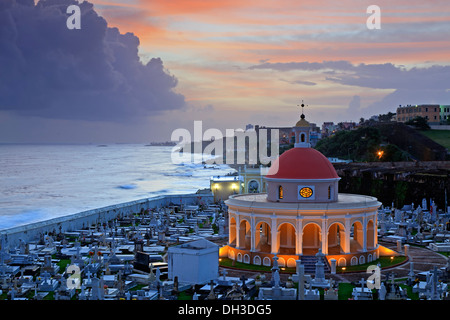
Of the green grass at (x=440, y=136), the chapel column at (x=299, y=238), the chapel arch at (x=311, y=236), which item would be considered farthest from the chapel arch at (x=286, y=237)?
the green grass at (x=440, y=136)

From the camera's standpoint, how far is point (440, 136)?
95.9 m

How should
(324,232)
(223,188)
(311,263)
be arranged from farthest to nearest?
(223,188) → (324,232) → (311,263)

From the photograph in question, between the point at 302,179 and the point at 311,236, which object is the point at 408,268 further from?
the point at 302,179

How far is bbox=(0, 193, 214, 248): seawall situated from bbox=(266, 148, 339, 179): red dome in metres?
16.0

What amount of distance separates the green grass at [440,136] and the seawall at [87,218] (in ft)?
162

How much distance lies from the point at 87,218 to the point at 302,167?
19.6m

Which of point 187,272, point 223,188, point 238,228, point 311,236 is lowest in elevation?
point 187,272

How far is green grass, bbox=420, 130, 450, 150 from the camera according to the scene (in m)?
90.1

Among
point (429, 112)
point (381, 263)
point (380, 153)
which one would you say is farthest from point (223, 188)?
point (429, 112)

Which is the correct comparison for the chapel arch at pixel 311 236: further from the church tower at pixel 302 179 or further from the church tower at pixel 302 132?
the church tower at pixel 302 132

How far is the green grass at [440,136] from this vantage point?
90062mm

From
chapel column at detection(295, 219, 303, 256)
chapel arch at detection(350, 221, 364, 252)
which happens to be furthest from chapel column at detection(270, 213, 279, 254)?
chapel arch at detection(350, 221, 364, 252)

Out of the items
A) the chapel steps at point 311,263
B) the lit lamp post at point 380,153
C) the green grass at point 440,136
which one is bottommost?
the chapel steps at point 311,263

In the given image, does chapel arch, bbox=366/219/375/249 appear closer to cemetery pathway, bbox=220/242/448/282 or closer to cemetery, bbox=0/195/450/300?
cemetery, bbox=0/195/450/300
